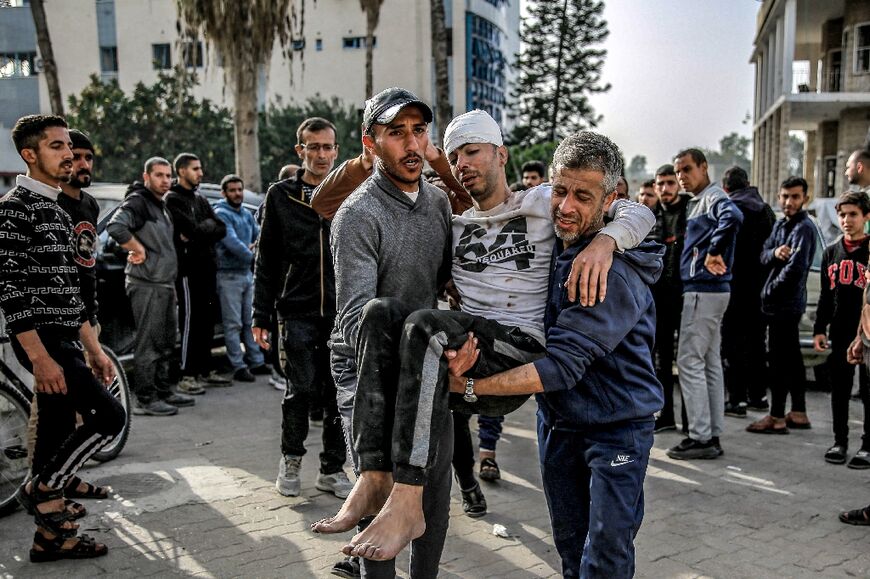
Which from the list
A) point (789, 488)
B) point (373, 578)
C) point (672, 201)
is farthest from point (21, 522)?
point (672, 201)

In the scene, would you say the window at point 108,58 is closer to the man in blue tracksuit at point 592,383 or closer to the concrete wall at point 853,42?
the concrete wall at point 853,42

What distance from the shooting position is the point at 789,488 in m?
5.28

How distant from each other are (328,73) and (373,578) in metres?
41.9

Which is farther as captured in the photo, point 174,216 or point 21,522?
point 174,216

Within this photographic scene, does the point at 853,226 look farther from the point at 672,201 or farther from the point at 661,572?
the point at 661,572

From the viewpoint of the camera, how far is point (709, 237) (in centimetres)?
596

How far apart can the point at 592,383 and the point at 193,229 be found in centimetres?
608

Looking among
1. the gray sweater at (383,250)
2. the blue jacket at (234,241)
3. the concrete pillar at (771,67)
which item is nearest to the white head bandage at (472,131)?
the gray sweater at (383,250)

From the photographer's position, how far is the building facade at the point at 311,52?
3988cm

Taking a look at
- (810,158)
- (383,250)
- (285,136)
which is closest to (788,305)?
(383,250)

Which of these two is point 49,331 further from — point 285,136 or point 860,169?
point 285,136

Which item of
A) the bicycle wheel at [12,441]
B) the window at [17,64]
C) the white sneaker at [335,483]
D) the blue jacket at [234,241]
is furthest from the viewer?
the window at [17,64]

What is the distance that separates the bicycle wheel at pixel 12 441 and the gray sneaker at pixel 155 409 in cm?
237

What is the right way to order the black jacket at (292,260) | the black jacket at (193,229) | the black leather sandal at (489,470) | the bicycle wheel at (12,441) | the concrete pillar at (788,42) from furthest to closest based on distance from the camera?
1. the concrete pillar at (788,42)
2. the black jacket at (193,229)
3. the black leather sandal at (489,470)
4. the black jacket at (292,260)
5. the bicycle wheel at (12,441)
